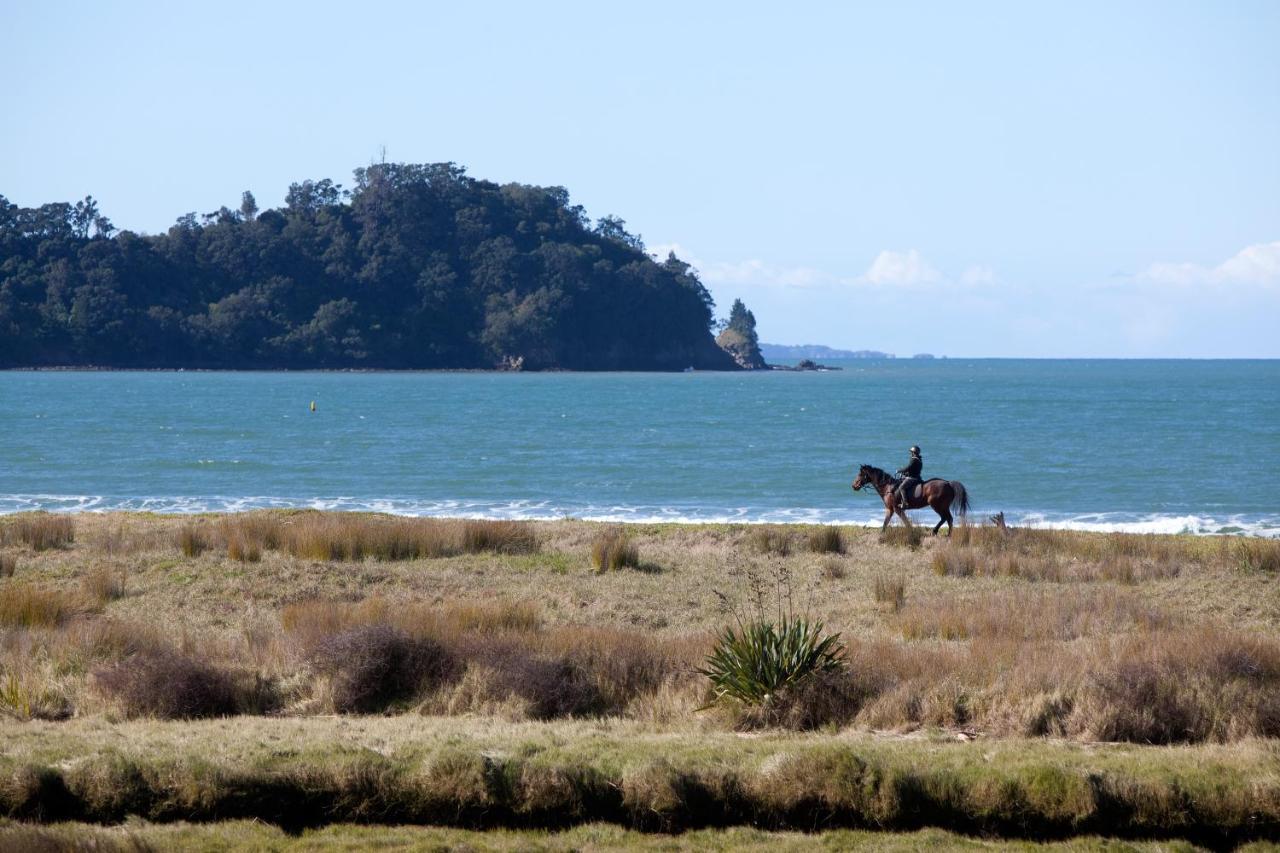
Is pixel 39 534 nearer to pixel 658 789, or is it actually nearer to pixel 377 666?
pixel 377 666

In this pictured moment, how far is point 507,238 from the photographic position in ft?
614

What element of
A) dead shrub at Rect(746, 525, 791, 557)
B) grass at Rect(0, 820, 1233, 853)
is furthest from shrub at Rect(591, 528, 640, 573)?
grass at Rect(0, 820, 1233, 853)

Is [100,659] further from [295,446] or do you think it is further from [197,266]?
[197,266]

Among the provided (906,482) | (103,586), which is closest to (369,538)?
(103,586)

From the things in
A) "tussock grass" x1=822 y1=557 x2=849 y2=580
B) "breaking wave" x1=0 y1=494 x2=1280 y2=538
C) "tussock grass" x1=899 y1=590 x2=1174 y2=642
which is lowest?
"breaking wave" x1=0 y1=494 x2=1280 y2=538

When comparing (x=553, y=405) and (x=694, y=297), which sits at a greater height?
(x=694, y=297)

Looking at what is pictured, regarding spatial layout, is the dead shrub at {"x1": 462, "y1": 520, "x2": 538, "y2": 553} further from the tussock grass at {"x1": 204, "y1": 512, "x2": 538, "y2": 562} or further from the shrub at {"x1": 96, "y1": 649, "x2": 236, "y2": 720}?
the shrub at {"x1": 96, "y1": 649, "x2": 236, "y2": 720}

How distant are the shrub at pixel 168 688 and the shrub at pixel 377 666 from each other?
0.89 m

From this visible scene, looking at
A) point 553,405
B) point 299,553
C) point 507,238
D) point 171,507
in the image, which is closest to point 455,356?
point 507,238

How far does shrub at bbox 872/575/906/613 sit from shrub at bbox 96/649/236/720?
8.02 m

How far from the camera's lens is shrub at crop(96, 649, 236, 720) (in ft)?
36.2

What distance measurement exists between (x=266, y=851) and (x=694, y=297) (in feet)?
614

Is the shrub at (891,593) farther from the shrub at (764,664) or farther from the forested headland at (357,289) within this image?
the forested headland at (357,289)

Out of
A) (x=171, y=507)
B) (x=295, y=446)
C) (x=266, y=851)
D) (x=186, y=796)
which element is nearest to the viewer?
(x=266, y=851)
